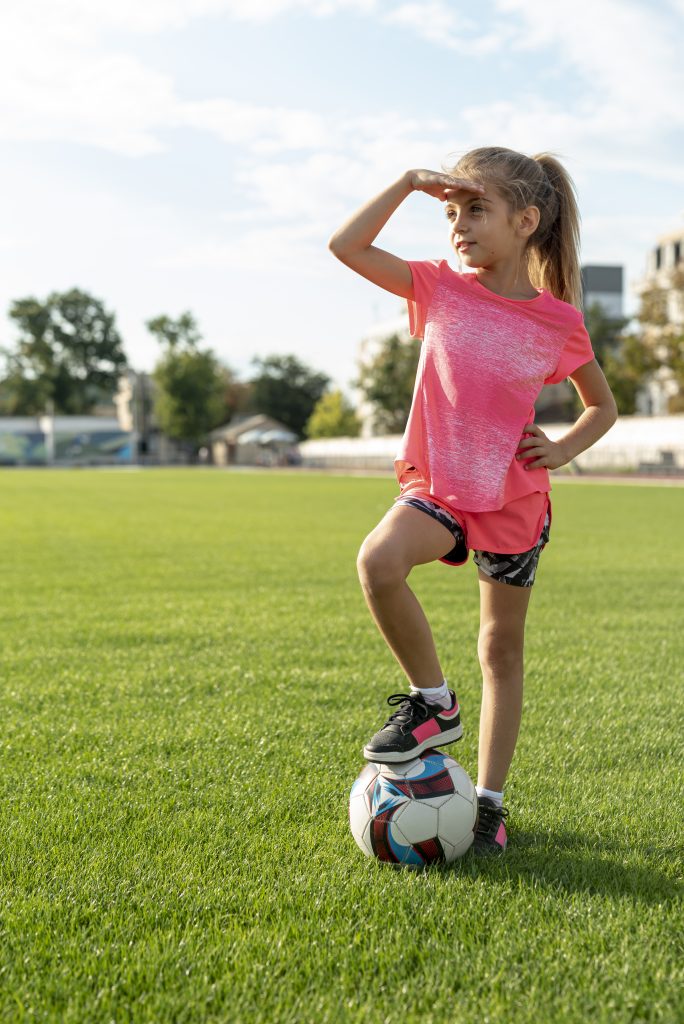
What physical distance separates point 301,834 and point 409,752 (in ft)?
1.61

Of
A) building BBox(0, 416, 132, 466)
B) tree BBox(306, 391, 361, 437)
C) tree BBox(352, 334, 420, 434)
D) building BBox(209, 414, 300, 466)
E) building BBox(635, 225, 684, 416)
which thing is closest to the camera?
building BBox(635, 225, 684, 416)

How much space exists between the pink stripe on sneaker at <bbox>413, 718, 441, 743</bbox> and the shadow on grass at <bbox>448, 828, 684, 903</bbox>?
0.38 meters

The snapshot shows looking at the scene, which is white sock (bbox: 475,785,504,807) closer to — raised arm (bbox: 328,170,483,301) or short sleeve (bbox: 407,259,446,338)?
short sleeve (bbox: 407,259,446,338)

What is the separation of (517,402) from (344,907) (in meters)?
1.56

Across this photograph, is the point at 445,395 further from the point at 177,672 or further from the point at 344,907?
the point at 177,672

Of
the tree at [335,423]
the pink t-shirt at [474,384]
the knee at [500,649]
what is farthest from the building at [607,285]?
the knee at [500,649]

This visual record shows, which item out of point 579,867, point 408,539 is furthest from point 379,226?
point 579,867

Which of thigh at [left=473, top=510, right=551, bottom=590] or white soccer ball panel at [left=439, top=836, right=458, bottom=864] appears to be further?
thigh at [left=473, top=510, right=551, bottom=590]

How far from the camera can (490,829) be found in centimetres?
303

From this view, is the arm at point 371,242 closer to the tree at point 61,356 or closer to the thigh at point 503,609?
the thigh at point 503,609

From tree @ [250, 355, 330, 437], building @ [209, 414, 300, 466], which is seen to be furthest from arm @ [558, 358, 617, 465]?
tree @ [250, 355, 330, 437]

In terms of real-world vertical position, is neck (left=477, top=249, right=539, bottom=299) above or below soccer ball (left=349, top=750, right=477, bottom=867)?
above

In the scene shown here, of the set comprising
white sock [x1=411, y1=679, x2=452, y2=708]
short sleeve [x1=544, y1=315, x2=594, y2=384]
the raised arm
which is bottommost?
Answer: white sock [x1=411, y1=679, x2=452, y2=708]

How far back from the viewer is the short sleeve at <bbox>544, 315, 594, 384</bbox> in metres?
3.15
